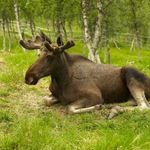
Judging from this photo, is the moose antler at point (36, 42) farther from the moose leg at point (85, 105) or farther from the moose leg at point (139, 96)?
the moose leg at point (139, 96)

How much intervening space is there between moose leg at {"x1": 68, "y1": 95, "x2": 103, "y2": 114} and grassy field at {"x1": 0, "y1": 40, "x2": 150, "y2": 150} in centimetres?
18

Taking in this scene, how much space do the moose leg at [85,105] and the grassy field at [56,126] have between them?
0.59 ft

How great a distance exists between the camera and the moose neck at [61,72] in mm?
11633

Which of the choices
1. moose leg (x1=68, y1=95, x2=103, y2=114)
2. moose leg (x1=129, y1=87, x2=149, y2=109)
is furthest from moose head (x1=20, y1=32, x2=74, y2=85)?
moose leg (x1=129, y1=87, x2=149, y2=109)

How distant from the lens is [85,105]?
36.6 feet

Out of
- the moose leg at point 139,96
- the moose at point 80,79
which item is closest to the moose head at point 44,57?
the moose at point 80,79

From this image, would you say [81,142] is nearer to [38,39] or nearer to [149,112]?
[149,112]

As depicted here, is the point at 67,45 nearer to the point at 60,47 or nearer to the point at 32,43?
the point at 60,47

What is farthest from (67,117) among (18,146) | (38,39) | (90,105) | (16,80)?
(16,80)

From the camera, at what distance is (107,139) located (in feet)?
24.3

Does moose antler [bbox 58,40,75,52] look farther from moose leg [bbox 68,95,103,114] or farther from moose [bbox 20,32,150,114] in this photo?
moose leg [bbox 68,95,103,114]

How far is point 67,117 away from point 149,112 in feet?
6.51

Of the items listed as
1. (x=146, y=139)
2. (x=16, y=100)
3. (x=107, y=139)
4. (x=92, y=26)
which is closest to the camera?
(x=107, y=139)

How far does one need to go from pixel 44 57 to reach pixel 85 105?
1.61m
